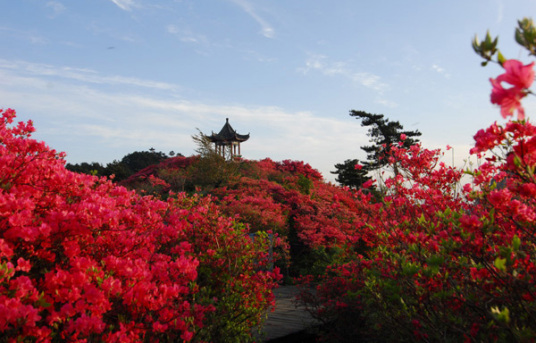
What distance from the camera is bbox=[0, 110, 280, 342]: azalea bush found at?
2317 millimetres

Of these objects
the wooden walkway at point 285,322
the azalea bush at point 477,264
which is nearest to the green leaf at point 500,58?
the azalea bush at point 477,264

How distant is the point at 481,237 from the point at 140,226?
2469mm

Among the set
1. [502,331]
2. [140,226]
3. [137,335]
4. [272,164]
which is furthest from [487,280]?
[272,164]

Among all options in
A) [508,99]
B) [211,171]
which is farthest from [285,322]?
[211,171]

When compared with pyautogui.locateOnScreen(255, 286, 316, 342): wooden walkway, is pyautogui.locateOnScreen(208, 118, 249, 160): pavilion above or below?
above

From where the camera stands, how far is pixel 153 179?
15.2 meters

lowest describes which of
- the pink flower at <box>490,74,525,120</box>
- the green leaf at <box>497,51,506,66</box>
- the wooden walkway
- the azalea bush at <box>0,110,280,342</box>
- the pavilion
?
the wooden walkway

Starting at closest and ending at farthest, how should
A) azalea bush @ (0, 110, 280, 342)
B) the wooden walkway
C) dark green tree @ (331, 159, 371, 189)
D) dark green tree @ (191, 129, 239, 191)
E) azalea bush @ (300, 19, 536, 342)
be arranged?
azalea bush @ (300, 19, 536, 342) → azalea bush @ (0, 110, 280, 342) → the wooden walkway → dark green tree @ (191, 129, 239, 191) → dark green tree @ (331, 159, 371, 189)

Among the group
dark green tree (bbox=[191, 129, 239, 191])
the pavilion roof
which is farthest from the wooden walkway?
the pavilion roof

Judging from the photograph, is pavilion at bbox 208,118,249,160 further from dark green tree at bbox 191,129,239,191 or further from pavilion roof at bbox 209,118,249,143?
dark green tree at bbox 191,129,239,191

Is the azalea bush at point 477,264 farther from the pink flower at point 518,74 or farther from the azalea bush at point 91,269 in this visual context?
the azalea bush at point 91,269

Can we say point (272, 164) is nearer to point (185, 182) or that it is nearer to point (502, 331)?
point (185, 182)

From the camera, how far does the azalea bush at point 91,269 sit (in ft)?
7.60

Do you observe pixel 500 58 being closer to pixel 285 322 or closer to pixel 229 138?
pixel 285 322
